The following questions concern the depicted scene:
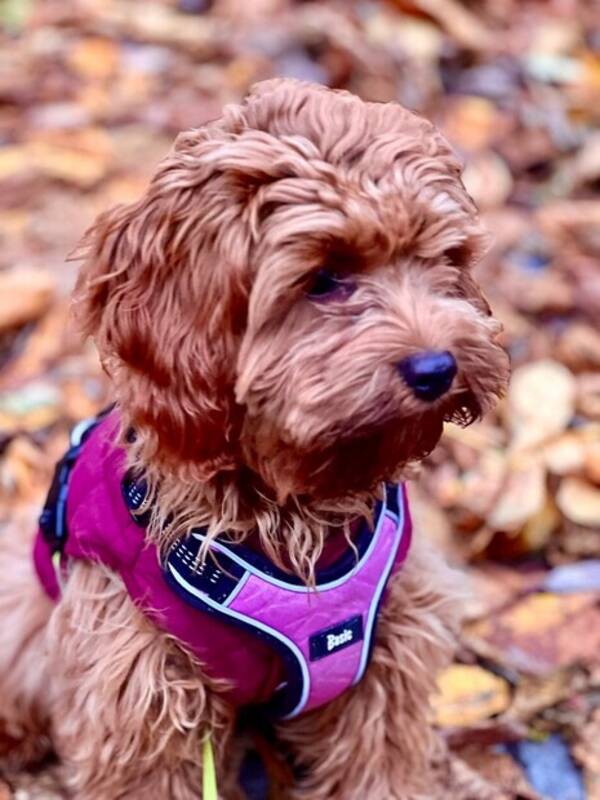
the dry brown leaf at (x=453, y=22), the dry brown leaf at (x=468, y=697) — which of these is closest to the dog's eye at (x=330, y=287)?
the dry brown leaf at (x=468, y=697)

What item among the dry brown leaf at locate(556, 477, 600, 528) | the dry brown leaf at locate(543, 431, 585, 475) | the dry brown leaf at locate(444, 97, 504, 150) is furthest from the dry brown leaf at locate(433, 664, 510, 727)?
the dry brown leaf at locate(444, 97, 504, 150)

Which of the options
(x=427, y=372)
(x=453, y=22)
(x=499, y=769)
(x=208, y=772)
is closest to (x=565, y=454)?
(x=499, y=769)

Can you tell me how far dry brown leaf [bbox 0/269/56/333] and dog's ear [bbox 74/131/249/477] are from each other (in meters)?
2.00

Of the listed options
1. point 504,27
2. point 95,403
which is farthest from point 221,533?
point 504,27

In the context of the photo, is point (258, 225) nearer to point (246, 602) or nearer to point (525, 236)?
point (246, 602)

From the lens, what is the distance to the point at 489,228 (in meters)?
4.48

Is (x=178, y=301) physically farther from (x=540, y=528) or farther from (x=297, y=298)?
(x=540, y=528)

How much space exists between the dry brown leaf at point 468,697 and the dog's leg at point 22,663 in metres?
0.88

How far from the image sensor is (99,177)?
5.09m

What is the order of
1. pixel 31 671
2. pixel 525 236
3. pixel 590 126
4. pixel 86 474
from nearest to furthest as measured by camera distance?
pixel 86 474 → pixel 31 671 → pixel 525 236 → pixel 590 126

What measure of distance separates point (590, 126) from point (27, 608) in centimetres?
345

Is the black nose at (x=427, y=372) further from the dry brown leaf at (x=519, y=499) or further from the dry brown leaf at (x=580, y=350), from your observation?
the dry brown leaf at (x=580, y=350)

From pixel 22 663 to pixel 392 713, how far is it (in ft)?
2.63

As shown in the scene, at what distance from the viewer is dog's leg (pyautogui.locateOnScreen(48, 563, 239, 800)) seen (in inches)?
105
